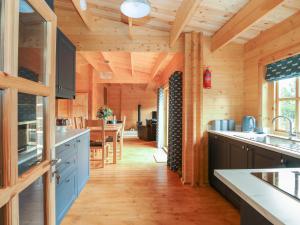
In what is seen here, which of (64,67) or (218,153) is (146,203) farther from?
(64,67)

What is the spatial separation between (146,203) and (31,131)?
6.45ft

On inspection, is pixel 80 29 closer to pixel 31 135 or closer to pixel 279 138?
pixel 31 135

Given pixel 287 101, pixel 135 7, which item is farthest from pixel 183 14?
pixel 287 101

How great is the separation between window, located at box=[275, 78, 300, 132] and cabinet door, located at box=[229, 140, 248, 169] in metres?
0.72

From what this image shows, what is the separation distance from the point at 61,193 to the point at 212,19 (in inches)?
114

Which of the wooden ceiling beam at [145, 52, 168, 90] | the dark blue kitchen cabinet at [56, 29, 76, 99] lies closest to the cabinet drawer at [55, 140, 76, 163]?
the dark blue kitchen cabinet at [56, 29, 76, 99]

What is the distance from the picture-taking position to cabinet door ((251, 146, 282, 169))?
1.94 metres

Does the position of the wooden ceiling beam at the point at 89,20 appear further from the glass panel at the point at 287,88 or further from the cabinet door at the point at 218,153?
the glass panel at the point at 287,88

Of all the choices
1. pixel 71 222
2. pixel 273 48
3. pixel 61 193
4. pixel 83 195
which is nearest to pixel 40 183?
pixel 61 193

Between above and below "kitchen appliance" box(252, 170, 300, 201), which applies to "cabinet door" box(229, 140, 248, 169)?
below

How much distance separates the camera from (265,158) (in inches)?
83.2

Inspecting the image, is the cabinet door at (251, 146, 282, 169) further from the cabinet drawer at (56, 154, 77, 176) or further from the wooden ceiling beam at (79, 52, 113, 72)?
the wooden ceiling beam at (79, 52, 113, 72)

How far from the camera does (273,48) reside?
2887 millimetres

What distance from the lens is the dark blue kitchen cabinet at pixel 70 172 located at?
2291 mm
